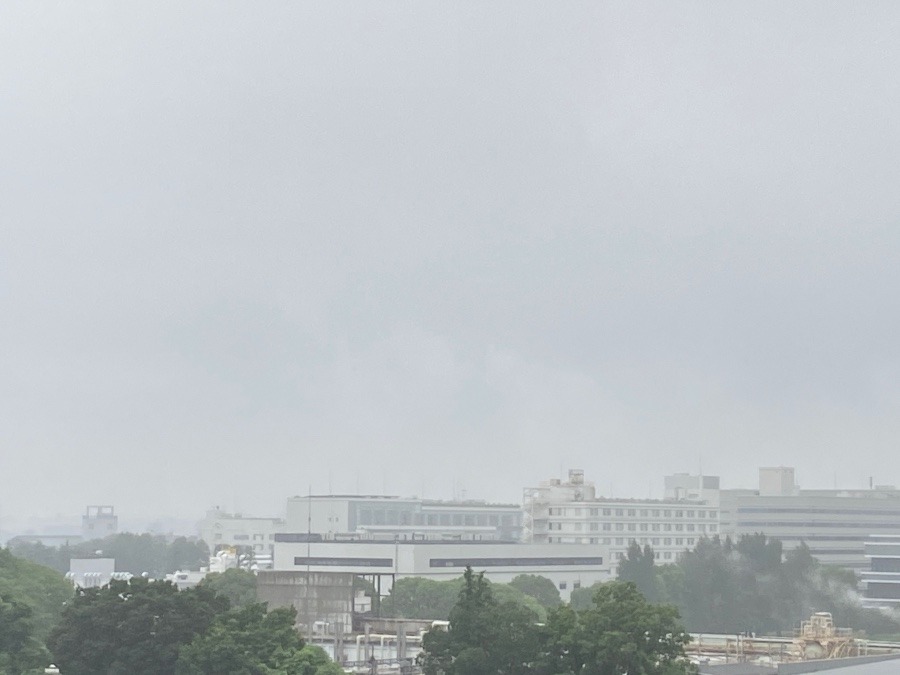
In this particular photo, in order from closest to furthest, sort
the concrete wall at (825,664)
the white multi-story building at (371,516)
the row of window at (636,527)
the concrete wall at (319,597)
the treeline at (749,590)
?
the concrete wall at (319,597)
the concrete wall at (825,664)
the treeline at (749,590)
the row of window at (636,527)
the white multi-story building at (371,516)

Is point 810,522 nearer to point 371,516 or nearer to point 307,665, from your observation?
point 371,516

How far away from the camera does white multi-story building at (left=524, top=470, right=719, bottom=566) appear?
16662cm

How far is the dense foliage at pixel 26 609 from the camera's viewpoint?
56.0 m

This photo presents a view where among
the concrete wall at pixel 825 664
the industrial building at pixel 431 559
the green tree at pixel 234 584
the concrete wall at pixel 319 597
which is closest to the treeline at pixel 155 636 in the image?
the concrete wall at pixel 319 597

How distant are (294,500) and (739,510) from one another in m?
52.7

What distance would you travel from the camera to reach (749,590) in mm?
134250

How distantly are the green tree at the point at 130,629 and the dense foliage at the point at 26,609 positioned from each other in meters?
1.03

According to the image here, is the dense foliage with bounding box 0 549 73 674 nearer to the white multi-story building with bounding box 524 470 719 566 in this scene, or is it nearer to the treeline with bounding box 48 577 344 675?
the treeline with bounding box 48 577 344 675

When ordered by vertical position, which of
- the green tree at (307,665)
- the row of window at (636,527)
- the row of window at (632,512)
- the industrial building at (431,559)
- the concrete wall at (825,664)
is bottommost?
the concrete wall at (825,664)

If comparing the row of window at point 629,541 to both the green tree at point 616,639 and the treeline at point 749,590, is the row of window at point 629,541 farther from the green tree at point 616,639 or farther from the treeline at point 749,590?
the green tree at point 616,639

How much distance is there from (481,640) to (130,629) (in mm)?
12424

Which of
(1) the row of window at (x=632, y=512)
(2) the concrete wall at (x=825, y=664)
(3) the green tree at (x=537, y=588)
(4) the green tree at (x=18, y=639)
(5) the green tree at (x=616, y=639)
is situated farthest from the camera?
(1) the row of window at (x=632, y=512)

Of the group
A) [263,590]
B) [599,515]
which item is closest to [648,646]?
[263,590]

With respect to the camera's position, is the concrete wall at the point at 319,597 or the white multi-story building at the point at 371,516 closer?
the concrete wall at the point at 319,597
